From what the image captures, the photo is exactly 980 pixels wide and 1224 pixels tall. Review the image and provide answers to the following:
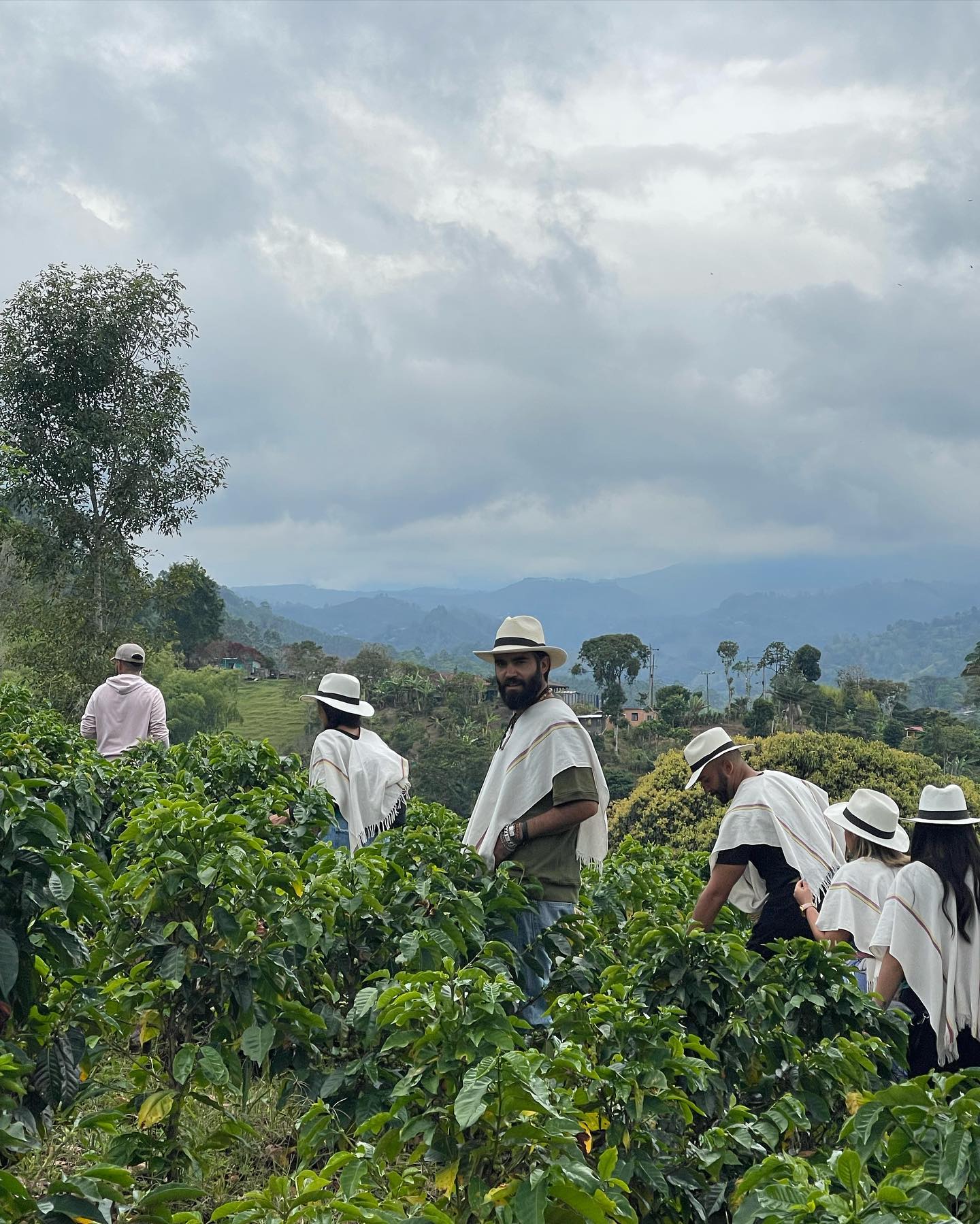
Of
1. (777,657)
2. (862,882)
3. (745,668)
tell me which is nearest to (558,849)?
(862,882)

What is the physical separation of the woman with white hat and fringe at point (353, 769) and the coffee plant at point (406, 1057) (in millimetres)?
1522

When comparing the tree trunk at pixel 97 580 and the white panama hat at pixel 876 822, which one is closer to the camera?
the white panama hat at pixel 876 822

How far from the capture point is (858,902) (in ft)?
15.4

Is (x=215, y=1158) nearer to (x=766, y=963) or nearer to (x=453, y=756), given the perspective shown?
(x=766, y=963)

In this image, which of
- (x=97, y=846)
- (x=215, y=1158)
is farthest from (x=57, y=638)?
(x=215, y=1158)

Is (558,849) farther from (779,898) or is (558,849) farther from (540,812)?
(779,898)

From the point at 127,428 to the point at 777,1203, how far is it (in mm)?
17260

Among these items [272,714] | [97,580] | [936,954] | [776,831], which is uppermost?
[97,580]

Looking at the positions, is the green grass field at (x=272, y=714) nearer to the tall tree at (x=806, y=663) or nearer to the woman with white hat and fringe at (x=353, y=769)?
the tall tree at (x=806, y=663)

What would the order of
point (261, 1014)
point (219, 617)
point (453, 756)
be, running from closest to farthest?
point (261, 1014)
point (453, 756)
point (219, 617)

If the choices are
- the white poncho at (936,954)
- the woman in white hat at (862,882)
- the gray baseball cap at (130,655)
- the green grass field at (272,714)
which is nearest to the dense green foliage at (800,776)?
the gray baseball cap at (130,655)

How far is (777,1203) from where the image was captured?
1.97 metres

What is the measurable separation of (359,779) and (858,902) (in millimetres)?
2847

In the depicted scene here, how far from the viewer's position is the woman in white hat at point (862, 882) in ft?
15.1
